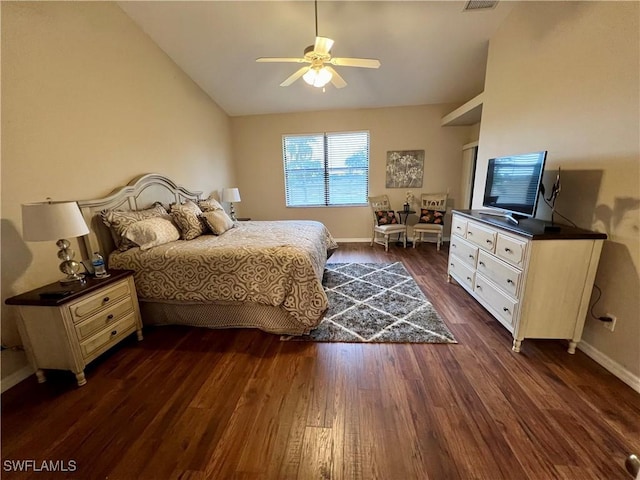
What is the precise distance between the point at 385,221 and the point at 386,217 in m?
0.08

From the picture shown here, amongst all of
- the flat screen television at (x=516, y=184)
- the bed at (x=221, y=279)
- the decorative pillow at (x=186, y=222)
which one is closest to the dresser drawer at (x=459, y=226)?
the flat screen television at (x=516, y=184)

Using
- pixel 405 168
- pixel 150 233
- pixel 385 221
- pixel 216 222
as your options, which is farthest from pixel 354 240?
pixel 150 233

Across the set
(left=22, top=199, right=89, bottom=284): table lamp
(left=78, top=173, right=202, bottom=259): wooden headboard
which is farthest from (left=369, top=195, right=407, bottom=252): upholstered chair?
(left=22, top=199, right=89, bottom=284): table lamp

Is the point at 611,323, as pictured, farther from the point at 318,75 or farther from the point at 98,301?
the point at 98,301

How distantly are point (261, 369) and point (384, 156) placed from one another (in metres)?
4.44

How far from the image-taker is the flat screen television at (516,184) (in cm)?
206

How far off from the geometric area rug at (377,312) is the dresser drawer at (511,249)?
776 mm

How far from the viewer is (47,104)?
2041 mm

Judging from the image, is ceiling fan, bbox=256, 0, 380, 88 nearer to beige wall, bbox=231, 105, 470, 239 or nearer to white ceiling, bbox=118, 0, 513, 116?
white ceiling, bbox=118, 0, 513, 116

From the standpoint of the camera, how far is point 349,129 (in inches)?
199

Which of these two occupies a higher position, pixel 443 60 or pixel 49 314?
pixel 443 60

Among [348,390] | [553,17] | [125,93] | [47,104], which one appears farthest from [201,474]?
[553,17]

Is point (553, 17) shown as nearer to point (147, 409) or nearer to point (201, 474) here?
point (201, 474)

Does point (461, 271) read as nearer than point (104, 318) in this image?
No
